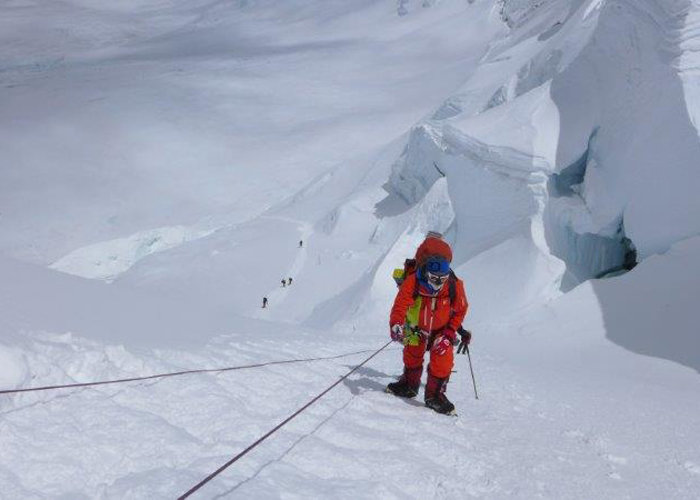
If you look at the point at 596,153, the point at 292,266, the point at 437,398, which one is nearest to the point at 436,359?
the point at 437,398

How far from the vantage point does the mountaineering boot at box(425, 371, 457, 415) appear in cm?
488

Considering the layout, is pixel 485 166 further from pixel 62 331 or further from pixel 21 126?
pixel 21 126

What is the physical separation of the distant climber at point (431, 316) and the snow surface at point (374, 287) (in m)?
0.37

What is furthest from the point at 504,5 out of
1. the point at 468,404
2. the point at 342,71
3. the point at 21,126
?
the point at 468,404

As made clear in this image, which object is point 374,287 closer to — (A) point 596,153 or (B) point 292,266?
(A) point 596,153

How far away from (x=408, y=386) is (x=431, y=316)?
71 cm

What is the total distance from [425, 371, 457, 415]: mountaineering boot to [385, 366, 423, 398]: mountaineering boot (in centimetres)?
28

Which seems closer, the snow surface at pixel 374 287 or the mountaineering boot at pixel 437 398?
the snow surface at pixel 374 287

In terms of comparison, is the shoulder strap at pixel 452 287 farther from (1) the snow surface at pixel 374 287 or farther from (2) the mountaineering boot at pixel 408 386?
(1) the snow surface at pixel 374 287

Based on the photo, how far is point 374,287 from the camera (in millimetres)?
18672

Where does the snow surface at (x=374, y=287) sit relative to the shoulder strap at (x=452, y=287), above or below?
below

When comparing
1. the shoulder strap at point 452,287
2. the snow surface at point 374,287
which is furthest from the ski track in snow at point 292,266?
the shoulder strap at point 452,287

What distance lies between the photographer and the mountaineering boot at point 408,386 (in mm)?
5289

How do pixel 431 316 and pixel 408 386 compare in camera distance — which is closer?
pixel 431 316
